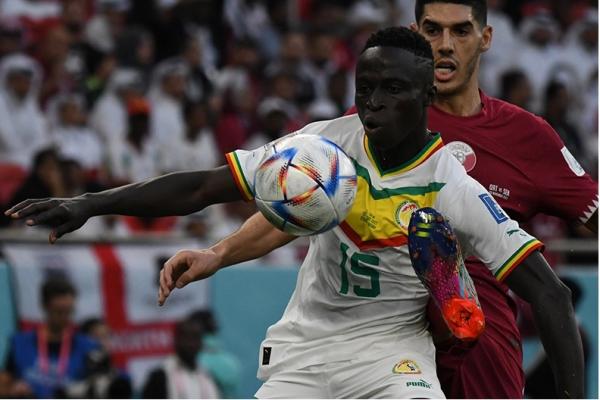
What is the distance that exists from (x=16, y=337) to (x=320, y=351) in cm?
486

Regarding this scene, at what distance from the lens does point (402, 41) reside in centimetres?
528

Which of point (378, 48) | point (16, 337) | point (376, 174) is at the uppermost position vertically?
point (378, 48)

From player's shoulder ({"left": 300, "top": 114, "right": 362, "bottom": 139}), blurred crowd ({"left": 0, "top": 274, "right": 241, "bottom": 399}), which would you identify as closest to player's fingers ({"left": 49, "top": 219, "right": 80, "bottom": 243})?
player's shoulder ({"left": 300, "top": 114, "right": 362, "bottom": 139})

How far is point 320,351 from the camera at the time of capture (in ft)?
18.0

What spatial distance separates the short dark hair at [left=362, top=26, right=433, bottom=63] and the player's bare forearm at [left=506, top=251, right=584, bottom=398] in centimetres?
90

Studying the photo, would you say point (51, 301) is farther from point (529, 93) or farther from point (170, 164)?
point (529, 93)

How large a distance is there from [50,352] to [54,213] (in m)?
4.82

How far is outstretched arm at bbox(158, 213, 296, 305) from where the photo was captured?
5676 millimetres

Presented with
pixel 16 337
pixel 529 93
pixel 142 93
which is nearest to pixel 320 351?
pixel 16 337

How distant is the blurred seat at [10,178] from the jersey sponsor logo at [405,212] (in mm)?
6590

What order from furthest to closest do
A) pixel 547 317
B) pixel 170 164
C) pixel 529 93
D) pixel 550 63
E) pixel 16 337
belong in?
pixel 550 63 → pixel 529 93 → pixel 170 164 → pixel 16 337 → pixel 547 317

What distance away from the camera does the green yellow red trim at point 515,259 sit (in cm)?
518

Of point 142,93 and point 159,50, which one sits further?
point 159,50

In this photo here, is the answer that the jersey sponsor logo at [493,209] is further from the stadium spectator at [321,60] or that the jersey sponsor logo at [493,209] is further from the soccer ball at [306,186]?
the stadium spectator at [321,60]
